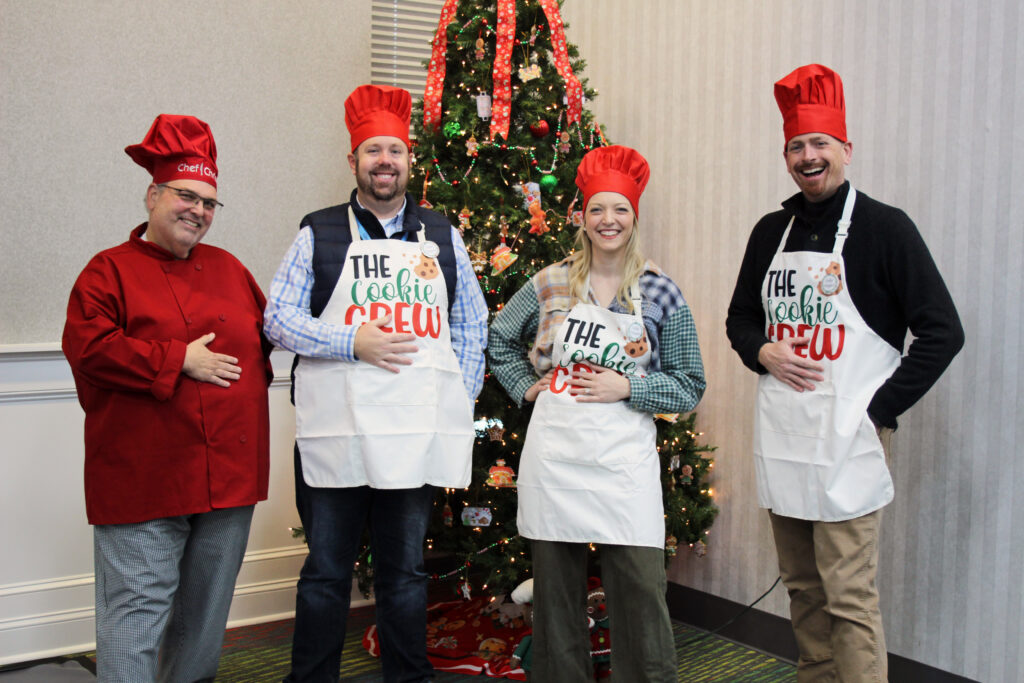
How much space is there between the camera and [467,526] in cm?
306

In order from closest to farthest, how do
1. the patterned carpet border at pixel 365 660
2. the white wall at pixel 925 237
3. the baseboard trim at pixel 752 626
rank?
the white wall at pixel 925 237 < the baseboard trim at pixel 752 626 < the patterned carpet border at pixel 365 660

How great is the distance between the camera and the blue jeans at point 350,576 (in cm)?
220

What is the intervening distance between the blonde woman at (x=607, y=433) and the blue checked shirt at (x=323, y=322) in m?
0.18

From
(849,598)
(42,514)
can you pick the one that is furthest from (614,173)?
(42,514)

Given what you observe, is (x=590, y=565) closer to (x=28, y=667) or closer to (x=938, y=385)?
(x=938, y=385)

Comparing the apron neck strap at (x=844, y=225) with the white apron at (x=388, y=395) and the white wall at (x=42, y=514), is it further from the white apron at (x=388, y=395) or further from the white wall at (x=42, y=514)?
the white wall at (x=42, y=514)

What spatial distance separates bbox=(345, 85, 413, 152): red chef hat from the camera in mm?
2281

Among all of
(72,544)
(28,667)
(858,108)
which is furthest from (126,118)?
(858,108)

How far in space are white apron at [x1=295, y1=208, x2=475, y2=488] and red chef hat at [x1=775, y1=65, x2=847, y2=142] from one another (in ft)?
3.39

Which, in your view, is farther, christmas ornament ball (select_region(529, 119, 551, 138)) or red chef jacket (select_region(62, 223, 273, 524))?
christmas ornament ball (select_region(529, 119, 551, 138))

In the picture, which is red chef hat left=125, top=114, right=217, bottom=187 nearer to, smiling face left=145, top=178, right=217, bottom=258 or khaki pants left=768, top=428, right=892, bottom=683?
smiling face left=145, top=178, right=217, bottom=258

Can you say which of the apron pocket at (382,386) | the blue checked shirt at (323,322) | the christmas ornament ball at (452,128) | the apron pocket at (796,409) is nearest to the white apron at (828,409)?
the apron pocket at (796,409)

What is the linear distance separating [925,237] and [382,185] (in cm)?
170

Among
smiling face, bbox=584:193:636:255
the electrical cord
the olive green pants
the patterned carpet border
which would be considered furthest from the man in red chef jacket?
the electrical cord
